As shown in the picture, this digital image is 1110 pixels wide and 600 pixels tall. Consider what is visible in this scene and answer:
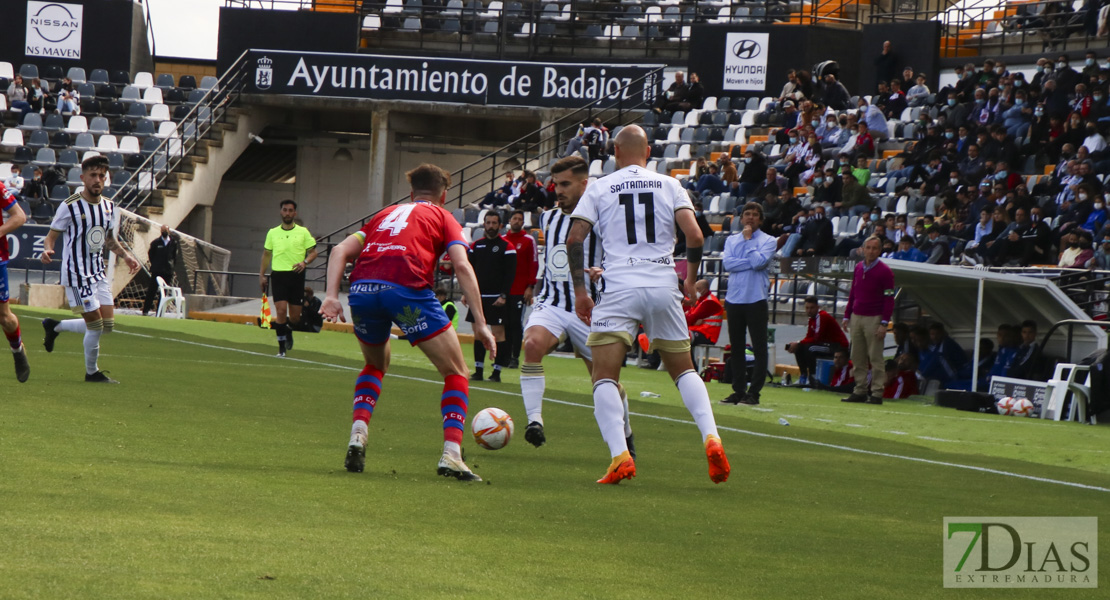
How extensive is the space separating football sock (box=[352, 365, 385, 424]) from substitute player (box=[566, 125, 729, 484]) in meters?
1.19

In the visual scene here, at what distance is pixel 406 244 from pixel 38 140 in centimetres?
3240

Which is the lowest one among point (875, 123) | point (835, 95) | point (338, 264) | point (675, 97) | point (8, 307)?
point (8, 307)

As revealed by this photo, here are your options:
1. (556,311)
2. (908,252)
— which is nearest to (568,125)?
(908,252)

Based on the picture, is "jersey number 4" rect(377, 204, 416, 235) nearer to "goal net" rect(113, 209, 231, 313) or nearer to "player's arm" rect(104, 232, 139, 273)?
"player's arm" rect(104, 232, 139, 273)

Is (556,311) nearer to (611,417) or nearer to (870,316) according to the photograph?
(611,417)

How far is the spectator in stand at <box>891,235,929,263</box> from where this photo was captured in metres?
20.4

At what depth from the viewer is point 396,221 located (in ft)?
23.7

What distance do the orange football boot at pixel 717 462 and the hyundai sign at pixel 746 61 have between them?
2714 centimetres

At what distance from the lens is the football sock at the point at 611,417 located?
23.8 feet

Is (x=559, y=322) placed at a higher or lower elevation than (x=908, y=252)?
lower

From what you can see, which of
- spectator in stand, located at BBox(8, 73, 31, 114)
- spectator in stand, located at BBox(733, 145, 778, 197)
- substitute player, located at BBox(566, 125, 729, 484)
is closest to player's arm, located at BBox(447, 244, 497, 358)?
substitute player, located at BBox(566, 125, 729, 484)

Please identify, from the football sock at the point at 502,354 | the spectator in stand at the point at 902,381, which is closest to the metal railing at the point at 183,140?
the football sock at the point at 502,354

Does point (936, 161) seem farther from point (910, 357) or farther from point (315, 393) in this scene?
point (315, 393)

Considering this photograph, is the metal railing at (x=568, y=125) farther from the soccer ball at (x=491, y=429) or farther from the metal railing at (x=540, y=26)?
the soccer ball at (x=491, y=429)
